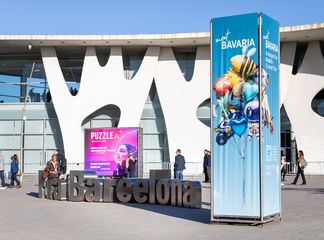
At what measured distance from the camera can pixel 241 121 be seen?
35.6ft

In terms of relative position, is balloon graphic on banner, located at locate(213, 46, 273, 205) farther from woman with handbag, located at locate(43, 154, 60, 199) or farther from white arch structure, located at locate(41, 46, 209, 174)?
white arch structure, located at locate(41, 46, 209, 174)

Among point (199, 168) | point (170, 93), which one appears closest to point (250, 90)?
point (199, 168)

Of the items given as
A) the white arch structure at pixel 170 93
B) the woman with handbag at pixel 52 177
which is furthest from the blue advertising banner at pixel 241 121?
the white arch structure at pixel 170 93

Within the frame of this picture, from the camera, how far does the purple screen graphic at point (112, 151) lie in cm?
2338

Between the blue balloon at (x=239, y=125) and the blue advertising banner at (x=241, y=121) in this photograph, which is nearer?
the blue advertising banner at (x=241, y=121)

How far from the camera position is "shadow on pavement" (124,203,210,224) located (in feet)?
40.3

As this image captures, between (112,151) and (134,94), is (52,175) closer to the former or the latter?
(112,151)

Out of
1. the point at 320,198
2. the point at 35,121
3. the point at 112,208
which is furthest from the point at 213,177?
the point at 35,121

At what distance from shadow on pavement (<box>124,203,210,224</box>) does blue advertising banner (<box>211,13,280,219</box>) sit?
1143 millimetres

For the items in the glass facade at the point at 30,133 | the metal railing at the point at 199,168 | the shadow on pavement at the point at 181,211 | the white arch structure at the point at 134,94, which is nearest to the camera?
the shadow on pavement at the point at 181,211

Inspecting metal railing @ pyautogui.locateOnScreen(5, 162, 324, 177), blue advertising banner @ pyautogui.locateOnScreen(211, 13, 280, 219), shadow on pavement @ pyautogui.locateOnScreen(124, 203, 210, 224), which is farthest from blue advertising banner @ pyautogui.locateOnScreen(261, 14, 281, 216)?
metal railing @ pyautogui.locateOnScreen(5, 162, 324, 177)

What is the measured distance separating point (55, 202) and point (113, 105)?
2114 centimetres

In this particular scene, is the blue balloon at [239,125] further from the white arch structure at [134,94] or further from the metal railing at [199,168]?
the white arch structure at [134,94]

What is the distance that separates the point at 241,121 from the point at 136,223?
9.72 feet
